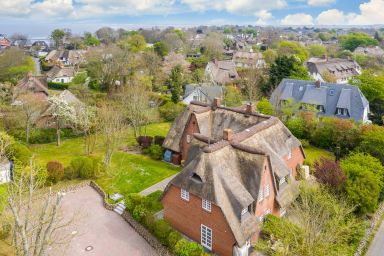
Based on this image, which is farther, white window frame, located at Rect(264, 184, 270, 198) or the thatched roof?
white window frame, located at Rect(264, 184, 270, 198)

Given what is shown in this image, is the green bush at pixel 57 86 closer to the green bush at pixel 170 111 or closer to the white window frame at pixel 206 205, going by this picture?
the green bush at pixel 170 111

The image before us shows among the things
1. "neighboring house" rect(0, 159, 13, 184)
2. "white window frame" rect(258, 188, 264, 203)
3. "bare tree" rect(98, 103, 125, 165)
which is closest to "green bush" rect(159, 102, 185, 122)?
"bare tree" rect(98, 103, 125, 165)

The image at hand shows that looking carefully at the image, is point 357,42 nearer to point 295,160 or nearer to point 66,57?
point 66,57

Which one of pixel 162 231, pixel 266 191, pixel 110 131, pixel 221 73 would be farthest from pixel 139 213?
pixel 221 73

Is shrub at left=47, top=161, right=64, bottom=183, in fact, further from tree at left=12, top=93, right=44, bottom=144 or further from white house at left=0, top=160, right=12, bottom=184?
tree at left=12, top=93, right=44, bottom=144

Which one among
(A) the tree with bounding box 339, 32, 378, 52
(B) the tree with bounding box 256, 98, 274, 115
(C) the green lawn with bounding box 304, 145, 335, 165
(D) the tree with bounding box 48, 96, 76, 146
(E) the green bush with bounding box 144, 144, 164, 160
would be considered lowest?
(C) the green lawn with bounding box 304, 145, 335, 165
